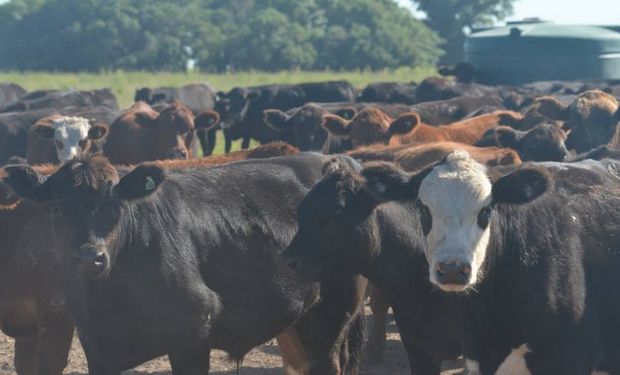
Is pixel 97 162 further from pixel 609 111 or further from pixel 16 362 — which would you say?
pixel 609 111

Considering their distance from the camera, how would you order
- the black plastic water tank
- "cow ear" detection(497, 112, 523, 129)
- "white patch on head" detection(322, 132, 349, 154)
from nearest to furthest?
1. "cow ear" detection(497, 112, 523, 129)
2. "white patch on head" detection(322, 132, 349, 154)
3. the black plastic water tank

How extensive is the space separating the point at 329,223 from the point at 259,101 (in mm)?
19020

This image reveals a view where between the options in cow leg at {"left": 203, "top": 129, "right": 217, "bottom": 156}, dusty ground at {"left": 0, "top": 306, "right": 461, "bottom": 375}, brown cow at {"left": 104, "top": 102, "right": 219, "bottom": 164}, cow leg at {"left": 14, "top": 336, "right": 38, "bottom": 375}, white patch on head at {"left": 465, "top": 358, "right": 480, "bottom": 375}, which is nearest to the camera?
white patch on head at {"left": 465, "top": 358, "right": 480, "bottom": 375}

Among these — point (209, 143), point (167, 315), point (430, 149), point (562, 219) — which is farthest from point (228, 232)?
point (209, 143)

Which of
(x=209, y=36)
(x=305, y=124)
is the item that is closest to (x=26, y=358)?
(x=305, y=124)

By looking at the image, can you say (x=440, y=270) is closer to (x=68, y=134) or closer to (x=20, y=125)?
(x=68, y=134)

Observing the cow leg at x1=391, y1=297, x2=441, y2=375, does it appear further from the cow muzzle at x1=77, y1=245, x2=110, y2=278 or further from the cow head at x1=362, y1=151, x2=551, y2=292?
the cow muzzle at x1=77, y1=245, x2=110, y2=278

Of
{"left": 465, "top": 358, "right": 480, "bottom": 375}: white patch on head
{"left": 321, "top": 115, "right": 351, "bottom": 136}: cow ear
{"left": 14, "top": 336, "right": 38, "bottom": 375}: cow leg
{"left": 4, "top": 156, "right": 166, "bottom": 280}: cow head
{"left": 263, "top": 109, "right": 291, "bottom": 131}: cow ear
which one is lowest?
{"left": 263, "top": 109, "right": 291, "bottom": 131}: cow ear

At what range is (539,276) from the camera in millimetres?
5332

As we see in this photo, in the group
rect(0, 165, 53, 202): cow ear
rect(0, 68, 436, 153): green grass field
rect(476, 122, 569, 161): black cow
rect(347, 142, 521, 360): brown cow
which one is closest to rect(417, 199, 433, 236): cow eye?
rect(0, 165, 53, 202): cow ear

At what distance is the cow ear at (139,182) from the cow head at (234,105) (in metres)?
17.0

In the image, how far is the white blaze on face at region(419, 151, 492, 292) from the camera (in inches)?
198

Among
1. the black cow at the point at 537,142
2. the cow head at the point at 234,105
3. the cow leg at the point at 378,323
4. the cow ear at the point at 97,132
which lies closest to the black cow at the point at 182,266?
the cow leg at the point at 378,323

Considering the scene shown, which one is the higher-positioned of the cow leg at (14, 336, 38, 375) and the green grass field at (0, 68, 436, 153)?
the cow leg at (14, 336, 38, 375)
